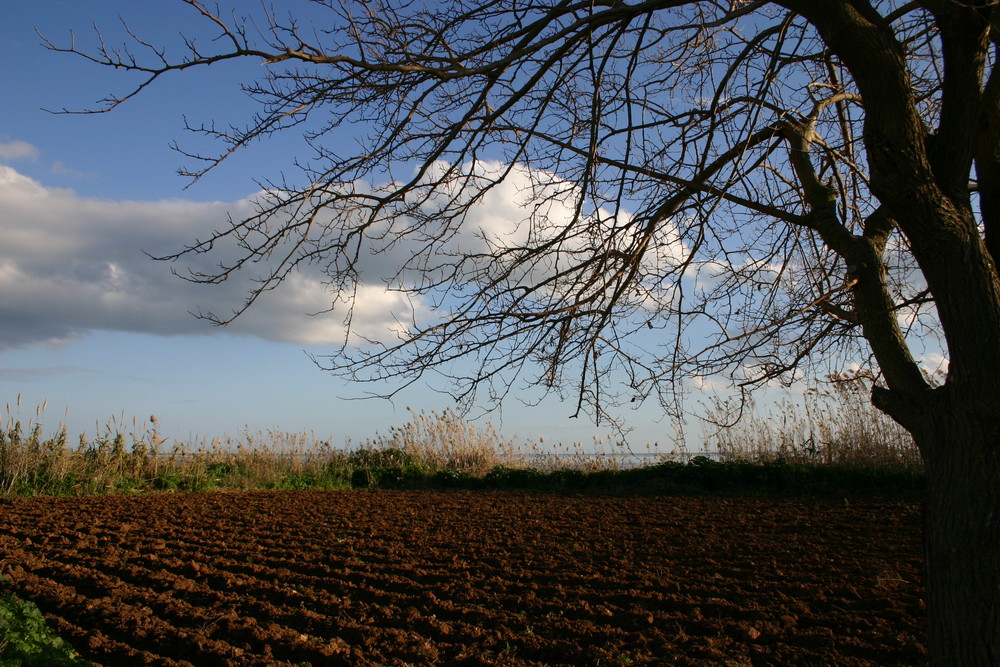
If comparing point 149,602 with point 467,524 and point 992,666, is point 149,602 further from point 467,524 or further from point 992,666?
point 992,666

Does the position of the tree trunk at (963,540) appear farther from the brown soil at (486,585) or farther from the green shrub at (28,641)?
the green shrub at (28,641)

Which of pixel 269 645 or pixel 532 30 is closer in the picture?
pixel 532 30

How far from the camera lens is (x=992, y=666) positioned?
2713 mm

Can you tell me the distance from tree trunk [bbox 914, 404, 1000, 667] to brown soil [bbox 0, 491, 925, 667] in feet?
3.07

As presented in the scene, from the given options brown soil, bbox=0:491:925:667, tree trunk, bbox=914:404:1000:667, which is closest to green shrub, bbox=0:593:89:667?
brown soil, bbox=0:491:925:667

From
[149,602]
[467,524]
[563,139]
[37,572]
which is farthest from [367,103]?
[467,524]

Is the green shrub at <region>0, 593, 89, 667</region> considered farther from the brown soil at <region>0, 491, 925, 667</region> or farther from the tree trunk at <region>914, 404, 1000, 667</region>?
the tree trunk at <region>914, 404, 1000, 667</region>

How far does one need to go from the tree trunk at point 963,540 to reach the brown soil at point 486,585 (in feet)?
3.07

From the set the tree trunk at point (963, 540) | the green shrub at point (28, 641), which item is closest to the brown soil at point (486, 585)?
the green shrub at point (28, 641)

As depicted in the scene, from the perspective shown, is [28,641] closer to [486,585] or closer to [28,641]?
[28,641]

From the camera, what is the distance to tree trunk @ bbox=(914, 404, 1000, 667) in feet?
9.18

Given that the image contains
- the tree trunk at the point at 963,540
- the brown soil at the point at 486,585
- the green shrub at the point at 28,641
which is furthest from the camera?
the brown soil at the point at 486,585

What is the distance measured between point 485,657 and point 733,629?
1.49 meters

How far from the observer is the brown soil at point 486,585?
155 inches
